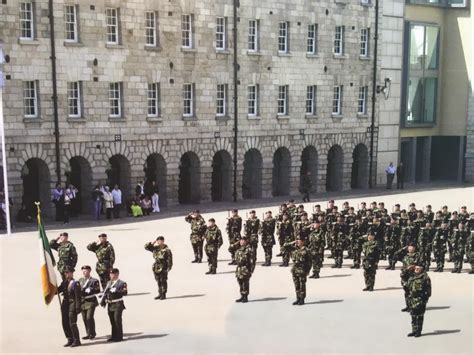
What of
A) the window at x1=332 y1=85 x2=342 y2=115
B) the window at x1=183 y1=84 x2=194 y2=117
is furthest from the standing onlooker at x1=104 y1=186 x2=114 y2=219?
the window at x1=332 y1=85 x2=342 y2=115

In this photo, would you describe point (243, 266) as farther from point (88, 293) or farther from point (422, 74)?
point (422, 74)

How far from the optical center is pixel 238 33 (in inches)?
1409

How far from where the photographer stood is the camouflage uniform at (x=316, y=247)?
20406 millimetres

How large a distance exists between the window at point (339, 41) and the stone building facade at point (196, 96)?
0.12m

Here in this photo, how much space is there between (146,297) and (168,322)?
220cm

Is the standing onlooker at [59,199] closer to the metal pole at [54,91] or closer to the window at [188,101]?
the metal pole at [54,91]

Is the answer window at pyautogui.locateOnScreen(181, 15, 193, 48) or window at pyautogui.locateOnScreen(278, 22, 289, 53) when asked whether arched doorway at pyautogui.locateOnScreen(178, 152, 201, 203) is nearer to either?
window at pyautogui.locateOnScreen(181, 15, 193, 48)

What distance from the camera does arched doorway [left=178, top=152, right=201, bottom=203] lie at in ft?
116

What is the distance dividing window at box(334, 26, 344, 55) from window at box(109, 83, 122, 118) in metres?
14.6

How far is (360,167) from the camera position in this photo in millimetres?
43000

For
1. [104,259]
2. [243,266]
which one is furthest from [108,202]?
[243,266]

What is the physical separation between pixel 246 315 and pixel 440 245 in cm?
772

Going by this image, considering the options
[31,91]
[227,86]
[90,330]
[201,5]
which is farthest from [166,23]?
[90,330]

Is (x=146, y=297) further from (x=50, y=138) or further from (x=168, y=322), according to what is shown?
(x=50, y=138)
